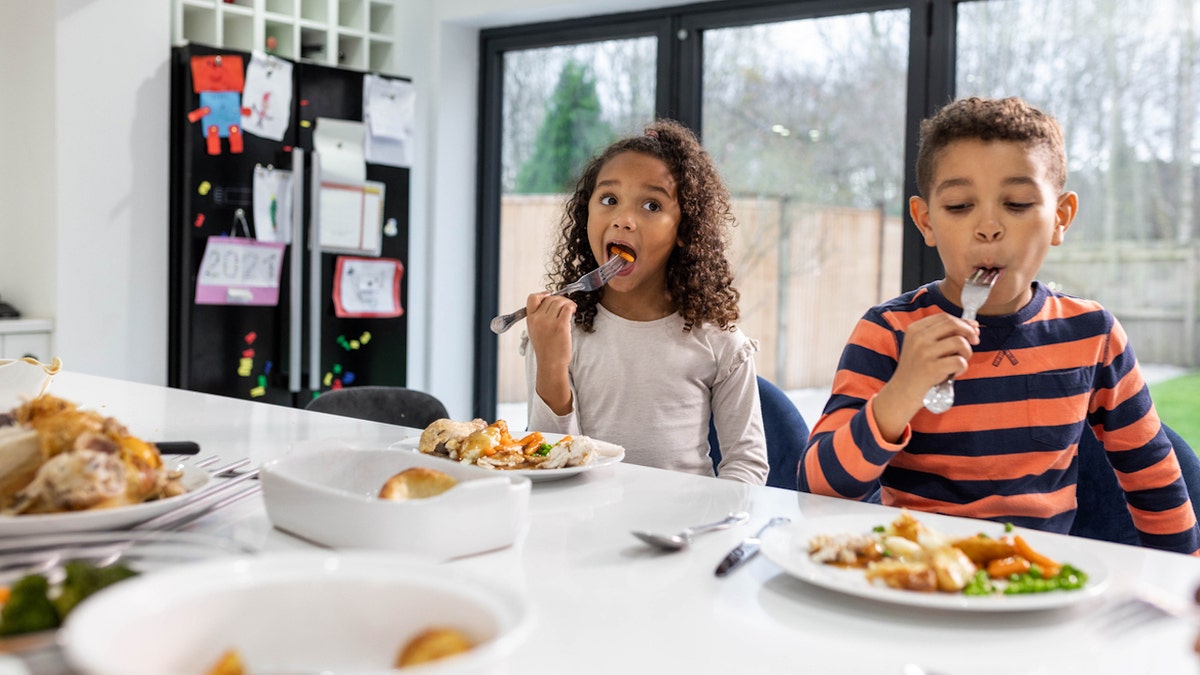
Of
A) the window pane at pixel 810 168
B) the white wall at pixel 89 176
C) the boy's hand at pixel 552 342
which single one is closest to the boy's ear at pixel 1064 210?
the boy's hand at pixel 552 342

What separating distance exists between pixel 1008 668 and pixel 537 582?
32 centimetres

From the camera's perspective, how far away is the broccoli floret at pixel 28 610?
528 mm

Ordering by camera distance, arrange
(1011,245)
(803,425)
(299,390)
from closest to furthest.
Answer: (1011,245) < (803,425) < (299,390)

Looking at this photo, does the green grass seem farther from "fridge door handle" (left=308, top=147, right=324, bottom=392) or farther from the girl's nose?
"fridge door handle" (left=308, top=147, right=324, bottom=392)

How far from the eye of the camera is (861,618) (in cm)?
71

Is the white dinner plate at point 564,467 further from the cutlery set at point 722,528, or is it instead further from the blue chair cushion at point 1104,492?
the blue chair cushion at point 1104,492

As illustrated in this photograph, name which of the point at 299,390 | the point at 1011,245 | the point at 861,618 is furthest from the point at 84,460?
the point at 299,390

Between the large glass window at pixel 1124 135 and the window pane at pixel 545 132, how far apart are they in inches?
53.5

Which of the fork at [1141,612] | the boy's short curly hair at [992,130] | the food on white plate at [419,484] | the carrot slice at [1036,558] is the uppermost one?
the boy's short curly hair at [992,130]

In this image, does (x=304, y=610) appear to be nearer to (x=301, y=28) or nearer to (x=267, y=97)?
(x=267, y=97)

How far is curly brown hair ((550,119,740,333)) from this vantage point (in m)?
1.90

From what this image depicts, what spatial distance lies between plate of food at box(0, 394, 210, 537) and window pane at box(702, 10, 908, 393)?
292cm

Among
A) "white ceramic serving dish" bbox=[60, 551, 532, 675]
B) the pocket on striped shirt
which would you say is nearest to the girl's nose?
the pocket on striped shirt

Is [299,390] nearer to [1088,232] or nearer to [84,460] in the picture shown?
[1088,232]
